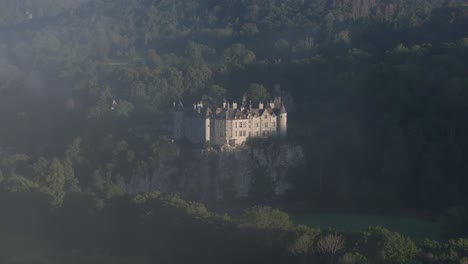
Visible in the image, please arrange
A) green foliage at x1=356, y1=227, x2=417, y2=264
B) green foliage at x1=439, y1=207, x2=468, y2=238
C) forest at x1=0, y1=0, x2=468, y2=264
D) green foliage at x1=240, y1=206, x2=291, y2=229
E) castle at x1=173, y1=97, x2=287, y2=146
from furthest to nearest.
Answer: castle at x1=173, y1=97, x2=287, y2=146
green foliage at x1=439, y1=207, x2=468, y2=238
forest at x1=0, y1=0, x2=468, y2=264
green foliage at x1=240, y1=206, x2=291, y2=229
green foliage at x1=356, y1=227, x2=417, y2=264

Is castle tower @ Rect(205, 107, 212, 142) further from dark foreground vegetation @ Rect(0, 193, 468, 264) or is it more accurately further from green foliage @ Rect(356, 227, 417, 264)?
green foliage @ Rect(356, 227, 417, 264)

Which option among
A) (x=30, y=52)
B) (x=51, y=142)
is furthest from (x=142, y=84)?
(x=30, y=52)

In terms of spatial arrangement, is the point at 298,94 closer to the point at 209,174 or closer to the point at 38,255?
the point at 209,174

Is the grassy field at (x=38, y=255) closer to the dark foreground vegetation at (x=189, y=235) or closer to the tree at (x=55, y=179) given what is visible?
the dark foreground vegetation at (x=189, y=235)

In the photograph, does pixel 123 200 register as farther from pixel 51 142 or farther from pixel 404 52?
pixel 404 52

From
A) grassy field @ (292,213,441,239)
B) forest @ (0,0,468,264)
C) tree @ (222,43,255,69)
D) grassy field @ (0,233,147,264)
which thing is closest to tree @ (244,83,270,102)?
forest @ (0,0,468,264)

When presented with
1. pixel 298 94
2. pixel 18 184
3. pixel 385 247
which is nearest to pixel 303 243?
pixel 385 247
